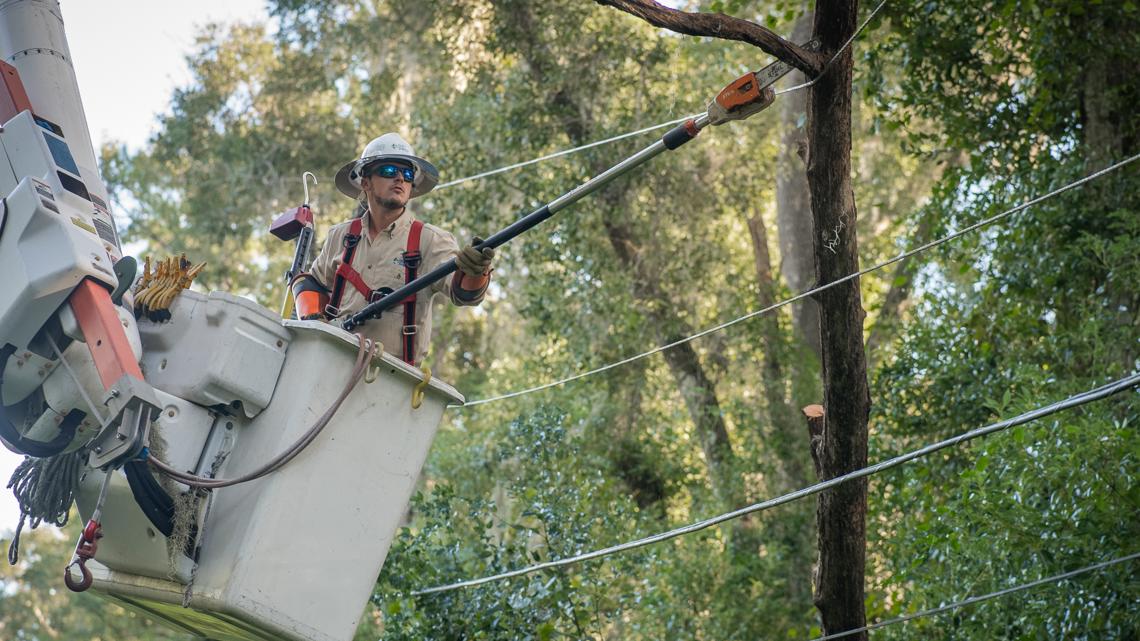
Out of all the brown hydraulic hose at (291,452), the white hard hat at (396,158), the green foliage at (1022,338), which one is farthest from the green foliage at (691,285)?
the brown hydraulic hose at (291,452)

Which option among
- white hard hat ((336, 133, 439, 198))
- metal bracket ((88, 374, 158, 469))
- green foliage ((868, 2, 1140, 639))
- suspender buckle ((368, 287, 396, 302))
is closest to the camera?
metal bracket ((88, 374, 158, 469))

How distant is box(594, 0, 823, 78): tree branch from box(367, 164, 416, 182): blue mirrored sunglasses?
108 centimetres

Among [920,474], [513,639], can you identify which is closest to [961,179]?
[920,474]

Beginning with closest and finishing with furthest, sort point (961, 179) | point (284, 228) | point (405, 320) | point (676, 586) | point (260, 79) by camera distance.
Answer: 1. point (405, 320)
2. point (284, 228)
3. point (961, 179)
4. point (676, 586)
5. point (260, 79)

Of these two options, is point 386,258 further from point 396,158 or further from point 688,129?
point 688,129

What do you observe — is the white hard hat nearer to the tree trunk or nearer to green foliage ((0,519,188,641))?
the tree trunk

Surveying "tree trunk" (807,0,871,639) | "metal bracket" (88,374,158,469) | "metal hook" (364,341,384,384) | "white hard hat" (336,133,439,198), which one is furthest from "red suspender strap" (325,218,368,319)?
"tree trunk" (807,0,871,639)

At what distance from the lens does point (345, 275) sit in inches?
222

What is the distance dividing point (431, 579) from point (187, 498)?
4261 millimetres

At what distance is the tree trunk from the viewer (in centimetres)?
553

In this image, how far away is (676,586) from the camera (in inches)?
450

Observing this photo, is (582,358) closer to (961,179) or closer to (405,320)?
(961,179)

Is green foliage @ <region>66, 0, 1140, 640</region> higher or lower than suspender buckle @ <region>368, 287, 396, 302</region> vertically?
higher

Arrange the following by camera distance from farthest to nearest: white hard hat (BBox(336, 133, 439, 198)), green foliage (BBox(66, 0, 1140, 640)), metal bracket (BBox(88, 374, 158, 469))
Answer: green foliage (BBox(66, 0, 1140, 640)) → white hard hat (BBox(336, 133, 439, 198)) → metal bracket (BBox(88, 374, 158, 469))
